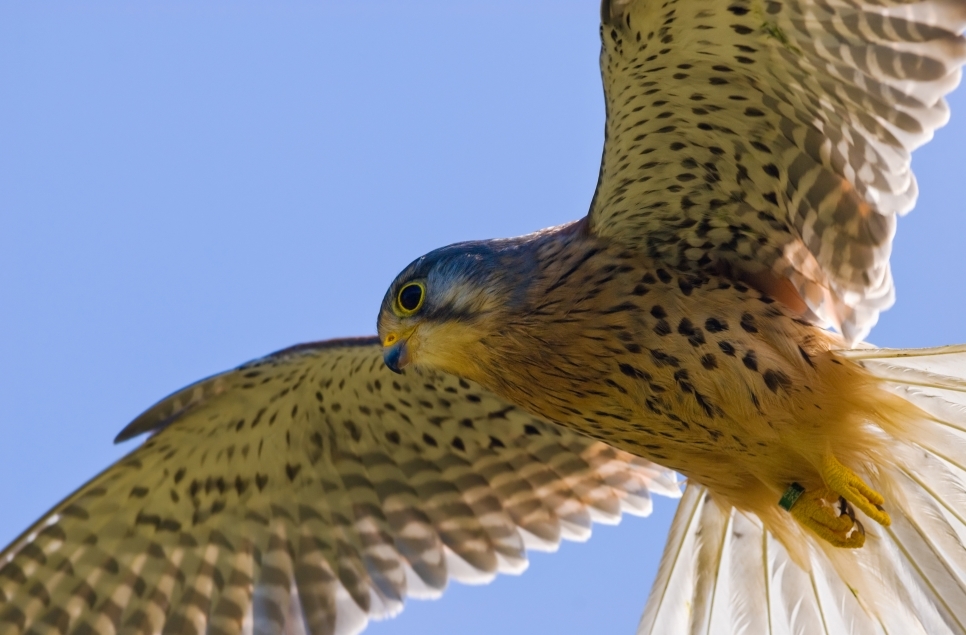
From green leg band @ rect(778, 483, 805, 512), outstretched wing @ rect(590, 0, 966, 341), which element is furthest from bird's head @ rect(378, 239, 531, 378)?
green leg band @ rect(778, 483, 805, 512)

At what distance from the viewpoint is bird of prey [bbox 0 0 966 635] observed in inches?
160

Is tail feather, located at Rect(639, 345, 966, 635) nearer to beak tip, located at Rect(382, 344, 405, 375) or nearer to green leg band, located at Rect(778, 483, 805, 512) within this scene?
green leg band, located at Rect(778, 483, 805, 512)

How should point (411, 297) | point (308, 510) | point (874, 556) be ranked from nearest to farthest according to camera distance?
point (874, 556)
point (411, 297)
point (308, 510)

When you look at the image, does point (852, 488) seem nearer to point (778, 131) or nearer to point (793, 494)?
point (793, 494)

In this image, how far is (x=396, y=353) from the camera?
4664 mm

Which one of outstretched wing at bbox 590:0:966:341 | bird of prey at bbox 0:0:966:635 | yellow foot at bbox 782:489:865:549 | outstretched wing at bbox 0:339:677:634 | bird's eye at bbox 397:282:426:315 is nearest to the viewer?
outstretched wing at bbox 590:0:966:341

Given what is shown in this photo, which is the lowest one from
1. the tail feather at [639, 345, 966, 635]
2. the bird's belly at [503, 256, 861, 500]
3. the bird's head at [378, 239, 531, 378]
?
the tail feather at [639, 345, 966, 635]

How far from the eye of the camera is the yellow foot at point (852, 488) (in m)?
4.29

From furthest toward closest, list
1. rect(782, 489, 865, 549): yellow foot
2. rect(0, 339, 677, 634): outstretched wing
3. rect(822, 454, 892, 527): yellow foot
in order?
1. rect(0, 339, 677, 634): outstretched wing
2. rect(782, 489, 865, 549): yellow foot
3. rect(822, 454, 892, 527): yellow foot

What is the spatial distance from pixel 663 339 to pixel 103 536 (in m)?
2.97

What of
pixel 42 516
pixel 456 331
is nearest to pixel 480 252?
pixel 456 331

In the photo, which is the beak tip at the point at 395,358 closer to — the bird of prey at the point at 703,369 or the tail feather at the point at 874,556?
the bird of prey at the point at 703,369

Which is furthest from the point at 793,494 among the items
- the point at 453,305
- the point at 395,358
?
the point at 395,358

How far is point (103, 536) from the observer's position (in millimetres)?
5621
